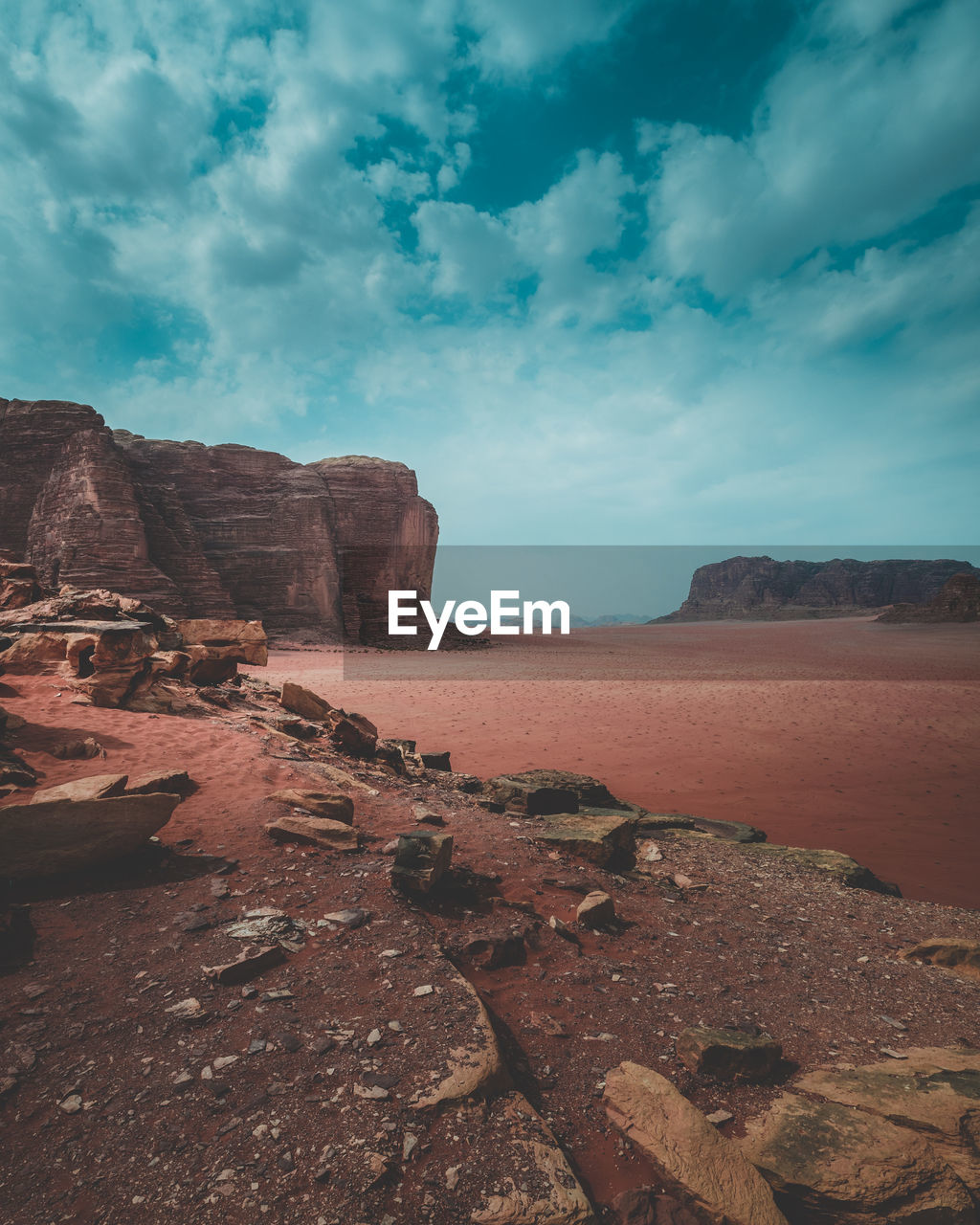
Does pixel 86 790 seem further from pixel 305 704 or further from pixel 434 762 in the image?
pixel 305 704

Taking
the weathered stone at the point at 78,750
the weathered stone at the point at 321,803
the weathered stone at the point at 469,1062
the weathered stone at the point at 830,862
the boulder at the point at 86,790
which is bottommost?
the weathered stone at the point at 830,862

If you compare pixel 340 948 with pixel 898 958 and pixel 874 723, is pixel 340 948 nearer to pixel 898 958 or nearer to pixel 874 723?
pixel 898 958

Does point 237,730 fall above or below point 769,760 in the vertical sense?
above

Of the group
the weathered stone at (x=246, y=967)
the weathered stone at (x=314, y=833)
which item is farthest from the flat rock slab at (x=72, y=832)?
the weathered stone at (x=246, y=967)

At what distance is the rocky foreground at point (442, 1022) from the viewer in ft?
7.40

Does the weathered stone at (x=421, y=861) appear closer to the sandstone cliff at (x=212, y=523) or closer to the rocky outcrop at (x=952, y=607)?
the sandstone cliff at (x=212, y=523)

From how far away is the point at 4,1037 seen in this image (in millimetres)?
2795

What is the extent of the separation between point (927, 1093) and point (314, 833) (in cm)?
471

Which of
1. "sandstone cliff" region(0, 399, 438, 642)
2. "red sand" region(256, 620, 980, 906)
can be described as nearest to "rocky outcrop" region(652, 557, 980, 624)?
"sandstone cliff" region(0, 399, 438, 642)

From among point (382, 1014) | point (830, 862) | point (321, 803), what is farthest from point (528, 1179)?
point (830, 862)

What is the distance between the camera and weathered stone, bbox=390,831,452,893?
176 inches

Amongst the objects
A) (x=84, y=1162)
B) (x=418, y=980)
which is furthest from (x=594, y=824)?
(x=84, y=1162)

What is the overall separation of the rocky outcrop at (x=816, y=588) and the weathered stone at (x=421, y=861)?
117659 millimetres

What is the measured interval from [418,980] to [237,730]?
6411 millimetres
